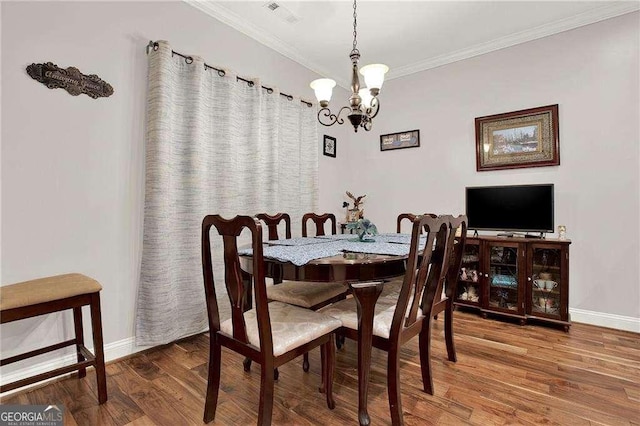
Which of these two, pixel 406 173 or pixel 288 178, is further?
pixel 406 173

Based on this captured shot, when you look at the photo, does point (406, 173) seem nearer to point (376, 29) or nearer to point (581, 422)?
point (376, 29)

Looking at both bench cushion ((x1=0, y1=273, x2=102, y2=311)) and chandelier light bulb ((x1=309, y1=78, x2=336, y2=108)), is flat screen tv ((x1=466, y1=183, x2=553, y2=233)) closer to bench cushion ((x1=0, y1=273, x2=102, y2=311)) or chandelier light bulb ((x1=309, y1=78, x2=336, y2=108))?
chandelier light bulb ((x1=309, y1=78, x2=336, y2=108))

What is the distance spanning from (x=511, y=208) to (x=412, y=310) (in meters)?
2.05

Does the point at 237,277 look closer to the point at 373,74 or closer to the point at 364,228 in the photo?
the point at 364,228

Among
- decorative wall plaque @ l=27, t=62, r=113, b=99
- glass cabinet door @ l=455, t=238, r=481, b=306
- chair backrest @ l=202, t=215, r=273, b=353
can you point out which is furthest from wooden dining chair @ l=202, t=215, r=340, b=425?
glass cabinet door @ l=455, t=238, r=481, b=306

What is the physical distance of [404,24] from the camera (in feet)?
9.71

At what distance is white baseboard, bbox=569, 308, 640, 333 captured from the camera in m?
2.67

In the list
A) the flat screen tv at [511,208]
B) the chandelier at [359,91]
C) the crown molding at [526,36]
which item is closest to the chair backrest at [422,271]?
the chandelier at [359,91]

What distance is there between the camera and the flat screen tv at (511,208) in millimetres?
2891

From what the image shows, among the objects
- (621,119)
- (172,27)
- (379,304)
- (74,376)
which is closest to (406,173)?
(621,119)

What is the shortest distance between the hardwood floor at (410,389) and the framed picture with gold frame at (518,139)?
1.66 metres

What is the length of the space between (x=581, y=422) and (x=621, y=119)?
2.50 meters

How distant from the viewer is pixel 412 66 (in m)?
3.80

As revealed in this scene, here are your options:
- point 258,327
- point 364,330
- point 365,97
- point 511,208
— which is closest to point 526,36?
point 511,208
